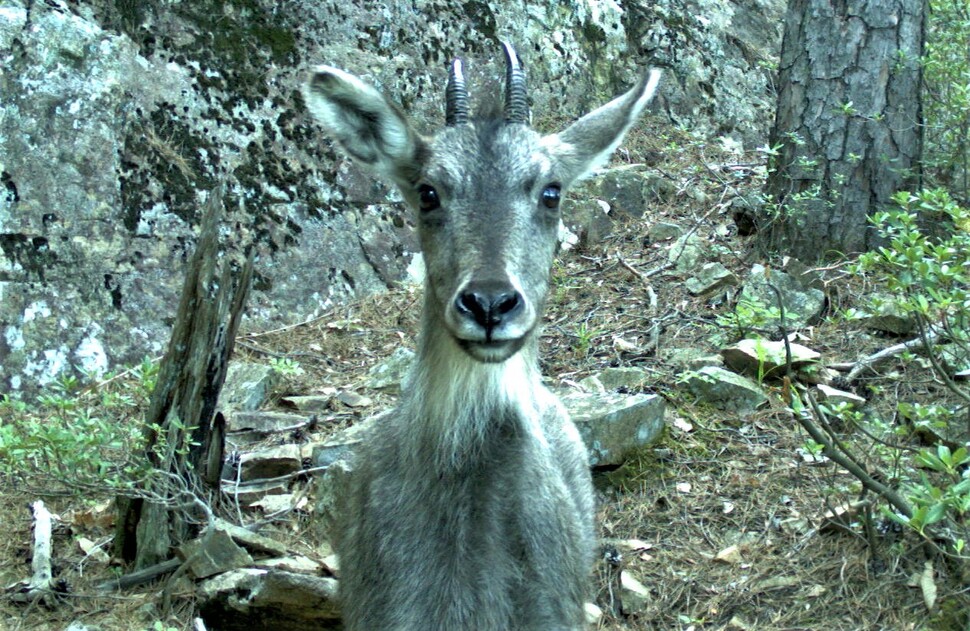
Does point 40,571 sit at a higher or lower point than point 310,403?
lower

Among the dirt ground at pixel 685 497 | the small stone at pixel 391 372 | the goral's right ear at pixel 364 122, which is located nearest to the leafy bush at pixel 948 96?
the dirt ground at pixel 685 497

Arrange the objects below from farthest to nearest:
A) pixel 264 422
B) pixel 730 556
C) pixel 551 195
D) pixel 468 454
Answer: pixel 264 422 → pixel 730 556 → pixel 551 195 → pixel 468 454

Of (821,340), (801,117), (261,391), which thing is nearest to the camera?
(821,340)

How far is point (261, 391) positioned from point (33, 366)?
169cm

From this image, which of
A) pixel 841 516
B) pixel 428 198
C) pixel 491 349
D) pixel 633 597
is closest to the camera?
pixel 491 349

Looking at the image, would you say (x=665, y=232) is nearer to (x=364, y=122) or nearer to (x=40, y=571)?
(x=364, y=122)

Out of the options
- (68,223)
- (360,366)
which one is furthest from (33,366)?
(360,366)

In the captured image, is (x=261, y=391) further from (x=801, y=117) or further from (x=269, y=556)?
(x=801, y=117)

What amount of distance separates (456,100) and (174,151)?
412 centimetres

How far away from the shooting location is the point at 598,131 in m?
5.59

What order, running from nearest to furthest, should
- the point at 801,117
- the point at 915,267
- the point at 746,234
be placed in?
the point at 915,267 → the point at 801,117 → the point at 746,234

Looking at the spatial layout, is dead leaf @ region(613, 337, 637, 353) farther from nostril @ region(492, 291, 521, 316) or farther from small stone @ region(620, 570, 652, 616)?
nostril @ region(492, 291, 521, 316)

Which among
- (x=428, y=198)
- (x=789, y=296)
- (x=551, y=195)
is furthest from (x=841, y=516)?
(x=428, y=198)

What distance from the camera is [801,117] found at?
8.17 meters
